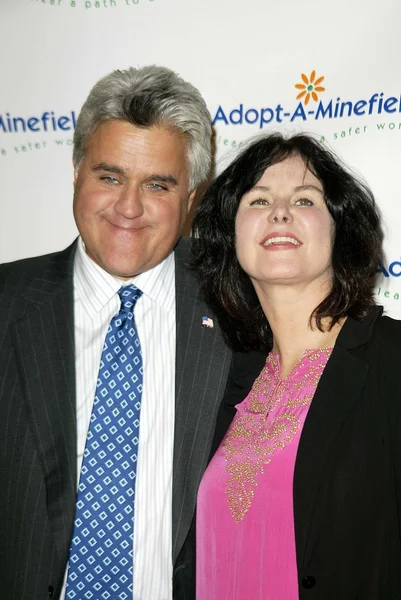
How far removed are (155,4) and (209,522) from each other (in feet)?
6.10

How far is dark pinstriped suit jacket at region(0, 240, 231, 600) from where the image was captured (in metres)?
1.96

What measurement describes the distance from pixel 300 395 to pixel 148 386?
0.44 meters

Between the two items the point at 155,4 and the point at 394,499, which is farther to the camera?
the point at 155,4

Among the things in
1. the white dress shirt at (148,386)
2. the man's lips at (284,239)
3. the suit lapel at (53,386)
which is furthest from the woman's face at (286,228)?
the suit lapel at (53,386)

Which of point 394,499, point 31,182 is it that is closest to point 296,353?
point 394,499

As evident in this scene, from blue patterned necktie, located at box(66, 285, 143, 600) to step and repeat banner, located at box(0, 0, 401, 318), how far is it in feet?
3.27

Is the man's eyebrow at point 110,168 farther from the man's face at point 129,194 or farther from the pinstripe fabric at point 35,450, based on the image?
the pinstripe fabric at point 35,450

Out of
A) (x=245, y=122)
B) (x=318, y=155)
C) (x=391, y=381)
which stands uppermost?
(x=245, y=122)

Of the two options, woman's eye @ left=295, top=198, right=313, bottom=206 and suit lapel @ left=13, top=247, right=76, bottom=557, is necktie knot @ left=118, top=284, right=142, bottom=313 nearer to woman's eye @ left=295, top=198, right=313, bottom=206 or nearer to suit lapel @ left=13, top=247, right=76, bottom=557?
suit lapel @ left=13, top=247, right=76, bottom=557

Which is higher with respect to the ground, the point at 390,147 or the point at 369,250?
the point at 390,147

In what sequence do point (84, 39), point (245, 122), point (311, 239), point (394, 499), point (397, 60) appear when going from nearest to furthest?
point (394, 499)
point (311, 239)
point (397, 60)
point (245, 122)
point (84, 39)

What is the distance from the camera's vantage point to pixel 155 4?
2.71 metres

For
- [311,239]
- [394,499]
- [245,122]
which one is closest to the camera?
[394,499]

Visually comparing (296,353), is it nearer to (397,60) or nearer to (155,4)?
(397,60)
